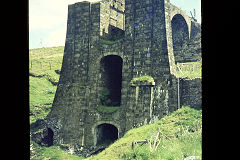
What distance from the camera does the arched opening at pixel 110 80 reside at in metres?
18.5

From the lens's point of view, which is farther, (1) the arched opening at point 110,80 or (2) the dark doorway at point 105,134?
(1) the arched opening at point 110,80

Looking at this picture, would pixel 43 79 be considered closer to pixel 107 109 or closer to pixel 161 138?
pixel 107 109

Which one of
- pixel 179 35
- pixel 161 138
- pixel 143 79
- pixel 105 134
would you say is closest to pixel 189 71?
pixel 143 79

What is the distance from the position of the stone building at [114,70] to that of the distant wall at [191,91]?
171mm

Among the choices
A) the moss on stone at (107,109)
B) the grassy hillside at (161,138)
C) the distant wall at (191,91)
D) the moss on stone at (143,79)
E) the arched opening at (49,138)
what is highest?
the moss on stone at (143,79)

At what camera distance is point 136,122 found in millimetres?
15992

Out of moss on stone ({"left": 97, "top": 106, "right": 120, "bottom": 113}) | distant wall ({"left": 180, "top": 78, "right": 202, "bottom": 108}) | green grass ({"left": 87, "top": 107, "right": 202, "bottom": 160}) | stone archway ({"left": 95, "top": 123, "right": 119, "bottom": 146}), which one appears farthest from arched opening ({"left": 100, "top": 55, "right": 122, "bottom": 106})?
distant wall ({"left": 180, "top": 78, "right": 202, "bottom": 108})

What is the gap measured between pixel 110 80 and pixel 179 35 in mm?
7105

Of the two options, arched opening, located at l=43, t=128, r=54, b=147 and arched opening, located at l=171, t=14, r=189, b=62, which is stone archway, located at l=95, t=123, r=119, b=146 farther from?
arched opening, located at l=171, t=14, r=189, b=62

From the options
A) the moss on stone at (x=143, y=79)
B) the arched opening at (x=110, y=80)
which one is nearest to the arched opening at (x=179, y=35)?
the arched opening at (x=110, y=80)

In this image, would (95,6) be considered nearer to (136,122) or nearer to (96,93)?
(96,93)

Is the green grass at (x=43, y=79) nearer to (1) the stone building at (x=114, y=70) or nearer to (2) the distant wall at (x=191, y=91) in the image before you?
(1) the stone building at (x=114, y=70)

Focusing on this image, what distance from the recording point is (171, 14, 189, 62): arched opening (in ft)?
71.4

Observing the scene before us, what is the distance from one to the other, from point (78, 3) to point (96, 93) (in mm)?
6603
